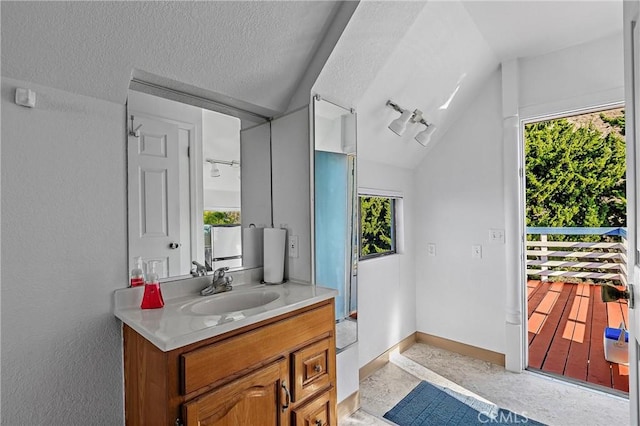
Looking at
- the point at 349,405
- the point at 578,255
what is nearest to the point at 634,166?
the point at 349,405

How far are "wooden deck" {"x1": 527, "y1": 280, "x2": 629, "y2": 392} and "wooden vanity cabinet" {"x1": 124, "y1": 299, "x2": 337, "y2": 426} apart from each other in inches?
80.2

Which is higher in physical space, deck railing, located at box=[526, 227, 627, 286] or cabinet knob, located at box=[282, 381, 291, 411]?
deck railing, located at box=[526, 227, 627, 286]

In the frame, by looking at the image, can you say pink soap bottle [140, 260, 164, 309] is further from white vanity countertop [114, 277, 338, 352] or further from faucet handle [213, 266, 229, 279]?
faucet handle [213, 266, 229, 279]

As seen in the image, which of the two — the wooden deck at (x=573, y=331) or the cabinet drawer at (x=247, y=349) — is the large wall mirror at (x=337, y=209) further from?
the wooden deck at (x=573, y=331)

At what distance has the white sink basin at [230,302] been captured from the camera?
1.45 meters

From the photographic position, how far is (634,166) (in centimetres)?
101

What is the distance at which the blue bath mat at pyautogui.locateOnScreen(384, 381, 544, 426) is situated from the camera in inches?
76.7

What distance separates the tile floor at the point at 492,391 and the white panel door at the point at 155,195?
140 cm

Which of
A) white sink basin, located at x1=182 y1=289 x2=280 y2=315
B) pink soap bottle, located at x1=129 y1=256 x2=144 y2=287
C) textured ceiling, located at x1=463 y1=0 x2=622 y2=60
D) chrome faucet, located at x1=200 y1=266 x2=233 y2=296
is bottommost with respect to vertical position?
white sink basin, located at x1=182 y1=289 x2=280 y2=315

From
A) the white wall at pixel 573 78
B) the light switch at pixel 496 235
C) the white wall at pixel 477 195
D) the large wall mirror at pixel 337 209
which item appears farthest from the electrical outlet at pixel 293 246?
the white wall at pixel 573 78

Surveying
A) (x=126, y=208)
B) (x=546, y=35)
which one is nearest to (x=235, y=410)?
(x=126, y=208)

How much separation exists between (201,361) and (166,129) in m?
1.04

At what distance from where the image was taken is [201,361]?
108cm

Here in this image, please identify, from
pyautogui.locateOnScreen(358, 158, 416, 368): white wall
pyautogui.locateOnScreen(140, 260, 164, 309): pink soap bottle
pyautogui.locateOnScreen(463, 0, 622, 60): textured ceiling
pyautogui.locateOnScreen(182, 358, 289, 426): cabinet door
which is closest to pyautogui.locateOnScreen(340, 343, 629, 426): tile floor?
pyautogui.locateOnScreen(358, 158, 416, 368): white wall
